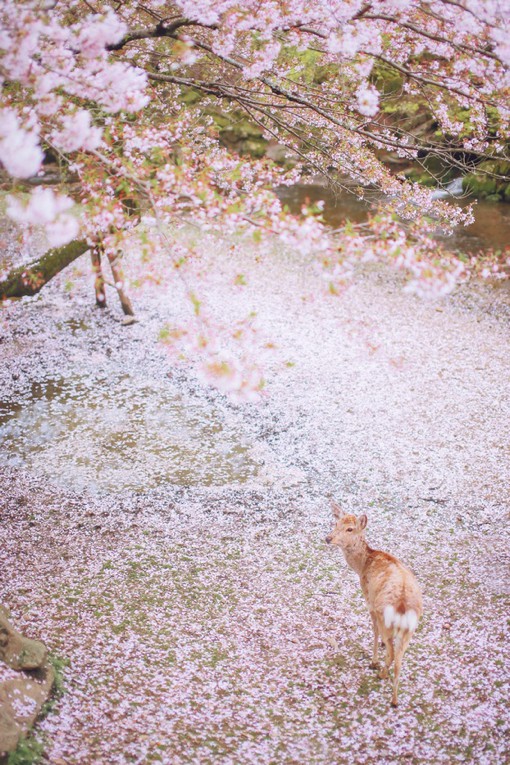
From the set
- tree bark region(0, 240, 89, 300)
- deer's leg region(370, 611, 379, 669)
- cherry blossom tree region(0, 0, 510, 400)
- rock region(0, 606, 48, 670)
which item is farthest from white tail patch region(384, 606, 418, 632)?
tree bark region(0, 240, 89, 300)

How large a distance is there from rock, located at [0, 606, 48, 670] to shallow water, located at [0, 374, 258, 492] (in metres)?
3.85

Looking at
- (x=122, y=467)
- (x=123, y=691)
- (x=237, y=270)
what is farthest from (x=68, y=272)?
(x=123, y=691)

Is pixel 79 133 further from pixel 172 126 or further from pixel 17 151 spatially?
pixel 172 126

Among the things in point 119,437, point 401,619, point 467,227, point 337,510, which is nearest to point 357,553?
point 337,510

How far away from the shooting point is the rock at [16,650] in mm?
4660

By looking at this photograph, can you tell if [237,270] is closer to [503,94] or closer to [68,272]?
[68,272]

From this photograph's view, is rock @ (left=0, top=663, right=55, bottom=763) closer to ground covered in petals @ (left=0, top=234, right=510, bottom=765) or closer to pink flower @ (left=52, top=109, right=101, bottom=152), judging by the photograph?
ground covered in petals @ (left=0, top=234, right=510, bottom=765)

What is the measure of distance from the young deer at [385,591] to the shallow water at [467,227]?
13.1 metres

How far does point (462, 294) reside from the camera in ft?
57.1

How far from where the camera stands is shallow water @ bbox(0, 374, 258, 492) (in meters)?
9.02

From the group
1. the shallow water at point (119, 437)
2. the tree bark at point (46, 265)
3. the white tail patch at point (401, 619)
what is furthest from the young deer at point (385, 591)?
the tree bark at point (46, 265)

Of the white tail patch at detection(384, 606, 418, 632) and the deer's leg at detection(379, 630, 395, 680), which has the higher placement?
the white tail patch at detection(384, 606, 418, 632)

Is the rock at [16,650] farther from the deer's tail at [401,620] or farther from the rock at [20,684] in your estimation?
the deer's tail at [401,620]

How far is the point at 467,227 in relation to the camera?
68.0 feet
